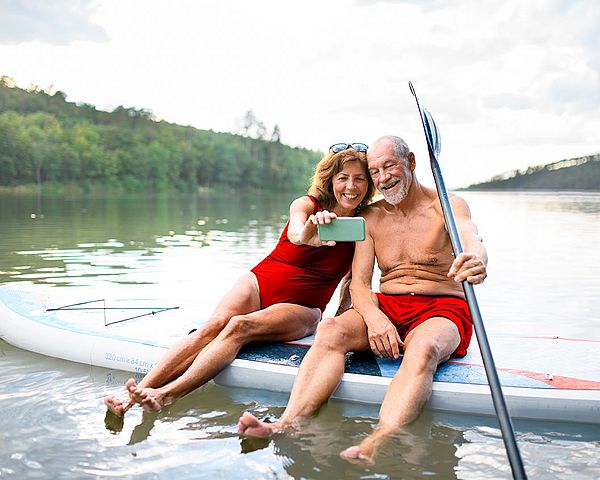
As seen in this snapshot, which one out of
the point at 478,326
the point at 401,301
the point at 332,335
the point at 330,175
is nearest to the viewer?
the point at 478,326

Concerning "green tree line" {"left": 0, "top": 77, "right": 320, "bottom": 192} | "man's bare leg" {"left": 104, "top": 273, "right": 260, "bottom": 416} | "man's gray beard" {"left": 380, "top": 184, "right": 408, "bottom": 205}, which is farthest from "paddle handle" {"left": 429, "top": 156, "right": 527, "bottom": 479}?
"green tree line" {"left": 0, "top": 77, "right": 320, "bottom": 192}

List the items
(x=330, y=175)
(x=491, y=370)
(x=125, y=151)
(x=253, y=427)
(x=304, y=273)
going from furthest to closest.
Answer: (x=125, y=151), (x=304, y=273), (x=330, y=175), (x=253, y=427), (x=491, y=370)

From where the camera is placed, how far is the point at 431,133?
3988 millimetres

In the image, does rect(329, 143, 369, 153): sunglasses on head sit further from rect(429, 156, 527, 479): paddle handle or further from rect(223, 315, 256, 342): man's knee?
rect(223, 315, 256, 342): man's knee

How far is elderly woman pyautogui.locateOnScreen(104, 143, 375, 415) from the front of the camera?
12.2ft

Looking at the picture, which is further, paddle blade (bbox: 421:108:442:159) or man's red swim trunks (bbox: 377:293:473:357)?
paddle blade (bbox: 421:108:442:159)

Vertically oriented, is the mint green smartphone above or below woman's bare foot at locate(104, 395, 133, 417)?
above

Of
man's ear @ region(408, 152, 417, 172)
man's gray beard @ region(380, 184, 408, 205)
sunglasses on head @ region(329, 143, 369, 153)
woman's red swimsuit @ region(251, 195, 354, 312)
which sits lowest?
woman's red swimsuit @ region(251, 195, 354, 312)

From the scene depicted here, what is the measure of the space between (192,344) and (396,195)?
1372mm

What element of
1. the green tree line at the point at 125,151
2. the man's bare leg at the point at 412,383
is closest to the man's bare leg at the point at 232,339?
the man's bare leg at the point at 412,383

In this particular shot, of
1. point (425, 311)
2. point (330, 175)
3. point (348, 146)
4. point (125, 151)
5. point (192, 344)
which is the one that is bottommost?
point (192, 344)

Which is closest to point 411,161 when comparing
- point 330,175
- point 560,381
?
point 330,175

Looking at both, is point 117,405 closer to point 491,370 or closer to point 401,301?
point 401,301

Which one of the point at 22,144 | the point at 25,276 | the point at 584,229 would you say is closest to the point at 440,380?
the point at 25,276
